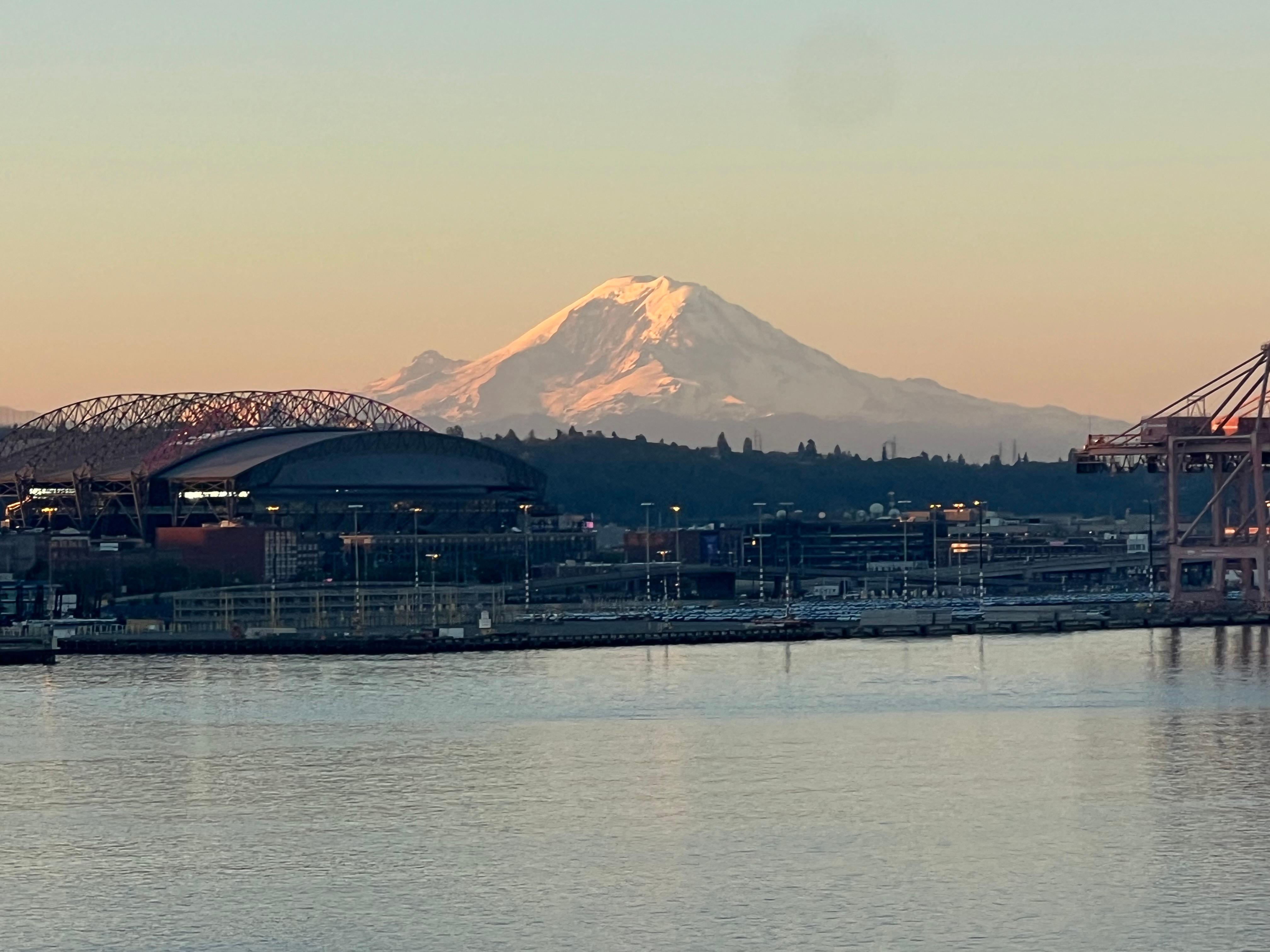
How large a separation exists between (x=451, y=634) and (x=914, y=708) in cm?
2953

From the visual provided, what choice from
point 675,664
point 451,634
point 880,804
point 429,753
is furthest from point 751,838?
point 451,634

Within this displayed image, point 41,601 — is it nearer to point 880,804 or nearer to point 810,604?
point 810,604

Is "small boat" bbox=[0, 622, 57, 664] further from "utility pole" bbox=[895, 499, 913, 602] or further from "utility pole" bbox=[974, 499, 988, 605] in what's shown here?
"utility pole" bbox=[895, 499, 913, 602]

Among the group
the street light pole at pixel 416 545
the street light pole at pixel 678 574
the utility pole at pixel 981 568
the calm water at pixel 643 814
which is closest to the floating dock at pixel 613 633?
the utility pole at pixel 981 568

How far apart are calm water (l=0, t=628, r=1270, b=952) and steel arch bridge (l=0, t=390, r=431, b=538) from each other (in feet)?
218

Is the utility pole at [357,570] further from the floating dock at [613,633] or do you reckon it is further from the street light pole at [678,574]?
the street light pole at [678,574]

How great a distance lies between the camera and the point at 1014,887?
3516cm

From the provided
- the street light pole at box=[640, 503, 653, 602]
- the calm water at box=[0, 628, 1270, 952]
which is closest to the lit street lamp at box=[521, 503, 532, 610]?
the street light pole at box=[640, 503, 653, 602]

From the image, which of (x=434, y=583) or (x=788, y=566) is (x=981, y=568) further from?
(x=434, y=583)

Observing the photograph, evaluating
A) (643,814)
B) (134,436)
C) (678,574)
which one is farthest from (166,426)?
(643,814)

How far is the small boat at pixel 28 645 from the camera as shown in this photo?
249 feet

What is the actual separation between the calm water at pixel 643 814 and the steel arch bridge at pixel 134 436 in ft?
218

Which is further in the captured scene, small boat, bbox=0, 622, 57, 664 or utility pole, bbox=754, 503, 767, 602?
utility pole, bbox=754, 503, 767, 602

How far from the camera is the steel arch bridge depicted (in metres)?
131
